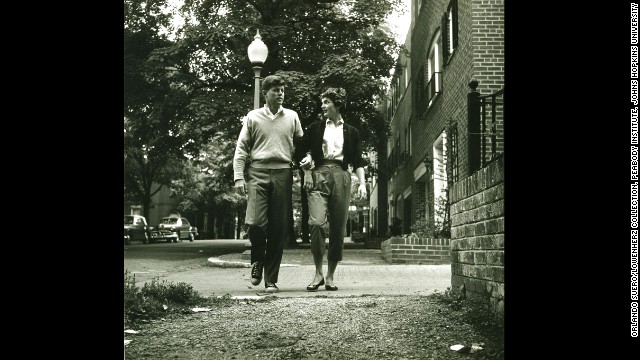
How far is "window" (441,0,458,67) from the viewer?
4.18 metres

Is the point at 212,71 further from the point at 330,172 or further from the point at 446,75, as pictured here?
the point at 446,75

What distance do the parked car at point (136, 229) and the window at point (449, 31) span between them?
2.02 m

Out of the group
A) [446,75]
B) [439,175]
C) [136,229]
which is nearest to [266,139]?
[446,75]

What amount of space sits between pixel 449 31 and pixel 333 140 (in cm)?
127

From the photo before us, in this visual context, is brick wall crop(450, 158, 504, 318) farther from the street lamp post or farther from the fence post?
the street lamp post

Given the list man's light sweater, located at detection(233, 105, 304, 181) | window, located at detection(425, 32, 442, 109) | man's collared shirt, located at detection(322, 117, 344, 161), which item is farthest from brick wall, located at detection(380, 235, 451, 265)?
man's light sweater, located at detection(233, 105, 304, 181)

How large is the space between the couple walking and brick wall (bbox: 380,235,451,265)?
1.63m

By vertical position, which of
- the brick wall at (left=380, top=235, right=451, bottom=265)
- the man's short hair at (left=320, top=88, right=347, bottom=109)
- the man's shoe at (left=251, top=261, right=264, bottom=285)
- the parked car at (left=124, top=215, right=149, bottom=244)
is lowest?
the man's shoe at (left=251, top=261, right=264, bottom=285)

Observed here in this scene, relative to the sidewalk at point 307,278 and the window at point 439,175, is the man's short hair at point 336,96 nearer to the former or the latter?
the window at point 439,175

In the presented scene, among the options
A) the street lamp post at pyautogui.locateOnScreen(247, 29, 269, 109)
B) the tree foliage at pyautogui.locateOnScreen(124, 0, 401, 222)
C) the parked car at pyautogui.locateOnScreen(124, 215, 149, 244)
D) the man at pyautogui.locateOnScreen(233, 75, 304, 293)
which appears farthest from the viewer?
the man at pyautogui.locateOnScreen(233, 75, 304, 293)
